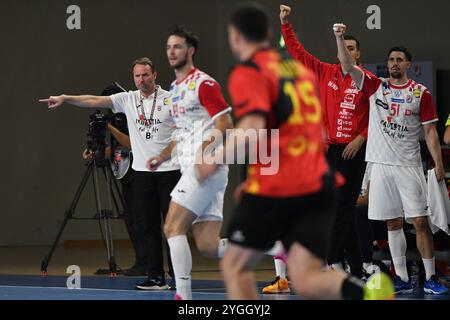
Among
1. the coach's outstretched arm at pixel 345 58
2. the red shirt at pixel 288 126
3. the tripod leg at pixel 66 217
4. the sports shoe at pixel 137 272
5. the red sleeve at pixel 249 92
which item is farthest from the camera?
the tripod leg at pixel 66 217

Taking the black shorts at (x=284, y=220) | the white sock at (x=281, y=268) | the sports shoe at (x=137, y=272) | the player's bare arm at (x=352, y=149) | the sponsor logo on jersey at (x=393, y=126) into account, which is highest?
the sponsor logo on jersey at (x=393, y=126)

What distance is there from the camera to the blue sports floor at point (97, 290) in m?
7.97

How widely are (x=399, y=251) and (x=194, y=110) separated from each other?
2830 mm

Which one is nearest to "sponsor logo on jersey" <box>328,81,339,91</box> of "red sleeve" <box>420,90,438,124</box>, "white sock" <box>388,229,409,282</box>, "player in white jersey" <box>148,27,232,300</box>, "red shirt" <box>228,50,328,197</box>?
"red sleeve" <box>420,90,438,124</box>

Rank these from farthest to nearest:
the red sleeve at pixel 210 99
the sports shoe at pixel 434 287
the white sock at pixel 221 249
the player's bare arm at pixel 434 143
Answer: the player's bare arm at pixel 434 143, the sports shoe at pixel 434 287, the white sock at pixel 221 249, the red sleeve at pixel 210 99

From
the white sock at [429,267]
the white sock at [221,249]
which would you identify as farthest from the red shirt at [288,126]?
the white sock at [429,267]

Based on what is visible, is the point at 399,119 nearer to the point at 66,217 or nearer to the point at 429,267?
the point at 429,267

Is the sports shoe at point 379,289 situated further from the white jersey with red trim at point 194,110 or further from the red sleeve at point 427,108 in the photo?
the red sleeve at point 427,108

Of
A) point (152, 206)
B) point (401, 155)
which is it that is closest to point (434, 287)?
point (401, 155)

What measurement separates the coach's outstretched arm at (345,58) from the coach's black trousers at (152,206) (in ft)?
5.74

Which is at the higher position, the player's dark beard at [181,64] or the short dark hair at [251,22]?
the short dark hair at [251,22]

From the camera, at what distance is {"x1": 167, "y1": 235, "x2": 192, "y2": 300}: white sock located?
6512mm

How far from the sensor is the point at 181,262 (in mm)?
6594

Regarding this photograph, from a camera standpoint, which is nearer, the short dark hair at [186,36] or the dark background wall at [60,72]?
the short dark hair at [186,36]
